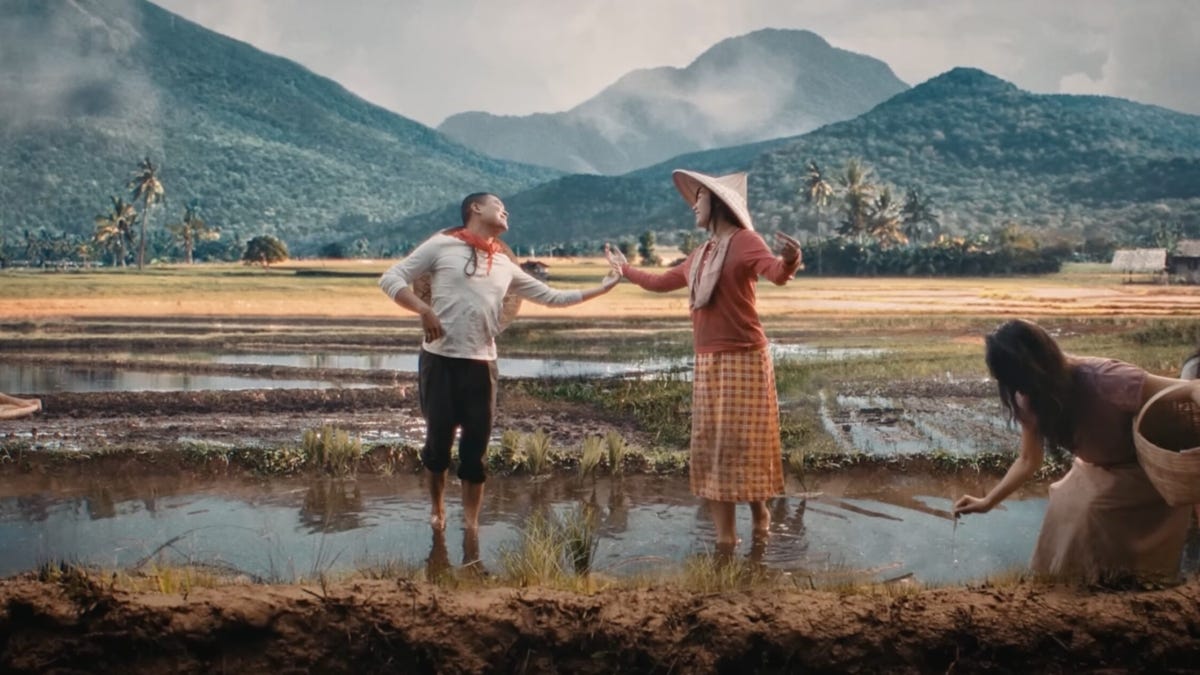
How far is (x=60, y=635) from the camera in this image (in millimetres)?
2631

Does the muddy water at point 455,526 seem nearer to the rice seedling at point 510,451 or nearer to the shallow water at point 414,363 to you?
the rice seedling at point 510,451

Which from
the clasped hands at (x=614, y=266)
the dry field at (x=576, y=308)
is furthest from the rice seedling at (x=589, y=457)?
the dry field at (x=576, y=308)

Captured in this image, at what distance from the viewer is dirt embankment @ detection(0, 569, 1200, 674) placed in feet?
8.63

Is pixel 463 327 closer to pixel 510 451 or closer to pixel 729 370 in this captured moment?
pixel 729 370

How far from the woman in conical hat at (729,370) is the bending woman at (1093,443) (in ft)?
2.80

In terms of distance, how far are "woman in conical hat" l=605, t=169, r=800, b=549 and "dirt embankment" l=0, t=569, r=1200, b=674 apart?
1014 millimetres

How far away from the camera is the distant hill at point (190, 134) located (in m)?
8.66

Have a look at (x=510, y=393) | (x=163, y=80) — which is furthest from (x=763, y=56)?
(x=163, y=80)

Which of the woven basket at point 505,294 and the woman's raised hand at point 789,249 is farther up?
the woman's raised hand at point 789,249

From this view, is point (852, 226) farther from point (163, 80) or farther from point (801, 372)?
point (163, 80)

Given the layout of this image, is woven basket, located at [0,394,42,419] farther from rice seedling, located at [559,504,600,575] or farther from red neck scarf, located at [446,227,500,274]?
rice seedling, located at [559,504,600,575]

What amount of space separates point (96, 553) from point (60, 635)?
1.27 m

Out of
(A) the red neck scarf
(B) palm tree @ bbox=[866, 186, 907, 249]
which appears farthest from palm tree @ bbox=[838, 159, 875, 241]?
(A) the red neck scarf

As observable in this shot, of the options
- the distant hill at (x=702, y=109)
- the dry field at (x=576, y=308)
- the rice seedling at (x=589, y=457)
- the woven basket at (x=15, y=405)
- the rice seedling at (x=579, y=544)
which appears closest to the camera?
the rice seedling at (x=579, y=544)
